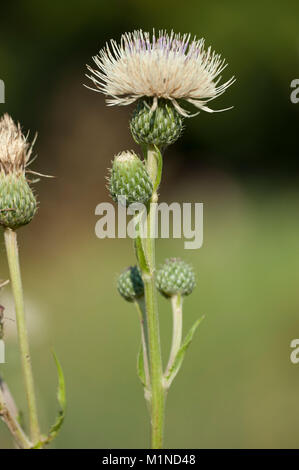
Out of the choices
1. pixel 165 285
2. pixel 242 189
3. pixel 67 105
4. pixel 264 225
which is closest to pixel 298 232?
pixel 264 225

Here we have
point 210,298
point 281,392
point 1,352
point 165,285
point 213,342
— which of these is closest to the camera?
point 1,352

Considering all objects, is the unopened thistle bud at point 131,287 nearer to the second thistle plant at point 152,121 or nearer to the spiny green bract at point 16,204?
the second thistle plant at point 152,121

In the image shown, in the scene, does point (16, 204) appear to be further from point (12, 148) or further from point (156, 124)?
point (156, 124)

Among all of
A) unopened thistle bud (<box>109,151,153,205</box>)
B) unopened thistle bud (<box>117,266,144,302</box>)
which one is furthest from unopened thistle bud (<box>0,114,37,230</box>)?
unopened thistle bud (<box>117,266,144,302</box>)

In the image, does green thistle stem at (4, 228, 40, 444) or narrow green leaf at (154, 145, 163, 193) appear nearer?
green thistle stem at (4, 228, 40, 444)

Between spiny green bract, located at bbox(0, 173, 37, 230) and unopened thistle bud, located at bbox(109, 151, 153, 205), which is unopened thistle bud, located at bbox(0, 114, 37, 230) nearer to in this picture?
spiny green bract, located at bbox(0, 173, 37, 230)

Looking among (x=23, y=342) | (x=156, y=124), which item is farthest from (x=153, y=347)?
(x=156, y=124)

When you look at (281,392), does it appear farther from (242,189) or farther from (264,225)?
(242,189)

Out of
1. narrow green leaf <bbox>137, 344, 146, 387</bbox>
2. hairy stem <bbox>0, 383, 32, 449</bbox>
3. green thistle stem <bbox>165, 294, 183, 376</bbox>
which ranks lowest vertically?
hairy stem <bbox>0, 383, 32, 449</bbox>
